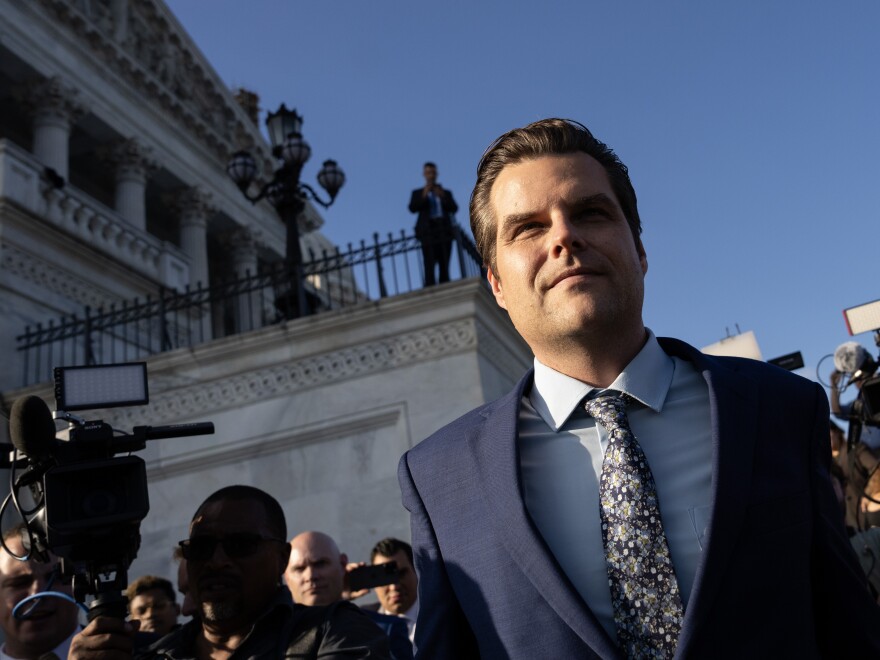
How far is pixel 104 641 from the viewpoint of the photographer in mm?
2406

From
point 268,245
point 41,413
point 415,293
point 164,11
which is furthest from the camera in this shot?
point 268,245

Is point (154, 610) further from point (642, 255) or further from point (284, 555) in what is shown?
point (642, 255)

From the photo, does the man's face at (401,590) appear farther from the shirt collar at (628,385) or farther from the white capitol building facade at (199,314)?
the shirt collar at (628,385)

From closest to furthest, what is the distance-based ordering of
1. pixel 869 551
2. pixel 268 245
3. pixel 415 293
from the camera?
pixel 869 551 → pixel 415 293 → pixel 268 245

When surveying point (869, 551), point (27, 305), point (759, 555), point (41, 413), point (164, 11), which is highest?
point (164, 11)

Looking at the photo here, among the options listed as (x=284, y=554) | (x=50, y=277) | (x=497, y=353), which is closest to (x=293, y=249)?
(x=497, y=353)

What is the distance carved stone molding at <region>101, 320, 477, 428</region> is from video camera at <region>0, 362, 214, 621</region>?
21.4ft

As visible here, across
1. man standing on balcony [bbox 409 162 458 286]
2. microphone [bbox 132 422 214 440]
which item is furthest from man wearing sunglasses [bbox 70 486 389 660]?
man standing on balcony [bbox 409 162 458 286]

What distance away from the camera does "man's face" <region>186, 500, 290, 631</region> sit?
10.9ft

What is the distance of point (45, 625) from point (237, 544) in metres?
1.28

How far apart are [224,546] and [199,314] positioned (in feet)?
35.8

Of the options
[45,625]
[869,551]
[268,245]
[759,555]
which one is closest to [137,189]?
[268,245]

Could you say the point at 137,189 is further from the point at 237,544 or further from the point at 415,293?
the point at 237,544

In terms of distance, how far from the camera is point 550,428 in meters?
1.85
